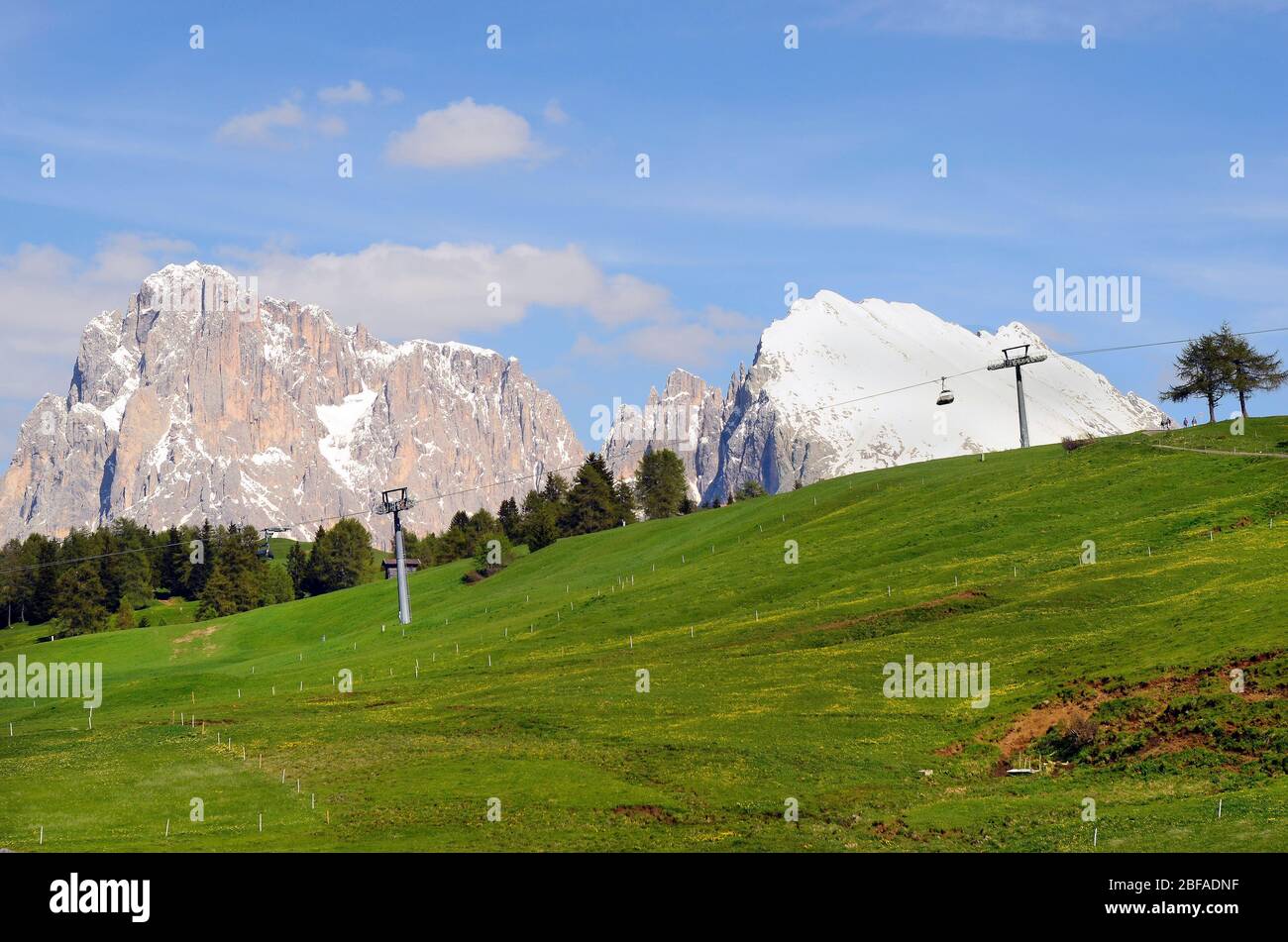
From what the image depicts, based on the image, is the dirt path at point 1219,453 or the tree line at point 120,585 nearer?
the dirt path at point 1219,453

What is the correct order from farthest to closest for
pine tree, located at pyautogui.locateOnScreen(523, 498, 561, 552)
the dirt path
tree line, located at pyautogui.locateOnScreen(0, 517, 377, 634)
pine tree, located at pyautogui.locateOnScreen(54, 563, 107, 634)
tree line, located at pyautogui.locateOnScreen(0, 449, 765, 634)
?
1. pine tree, located at pyautogui.locateOnScreen(54, 563, 107, 634)
2. tree line, located at pyautogui.locateOnScreen(0, 517, 377, 634)
3. tree line, located at pyautogui.locateOnScreen(0, 449, 765, 634)
4. pine tree, located at pyautogui.locateOnScreen(523, 498, 561, 552)
5. the dirt path

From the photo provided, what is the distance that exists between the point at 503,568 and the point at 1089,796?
102 m

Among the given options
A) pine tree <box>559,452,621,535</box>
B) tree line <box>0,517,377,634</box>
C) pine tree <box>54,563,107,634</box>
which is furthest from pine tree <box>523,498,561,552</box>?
pine tree <box>54,563,107,634</box>

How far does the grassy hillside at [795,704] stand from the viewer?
50.7 meters

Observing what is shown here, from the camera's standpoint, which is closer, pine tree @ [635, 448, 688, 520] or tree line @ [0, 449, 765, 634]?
tree line @ [0, 449, 765, 634]

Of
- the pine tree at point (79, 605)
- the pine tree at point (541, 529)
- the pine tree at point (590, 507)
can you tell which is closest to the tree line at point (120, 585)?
the pine tree at point (79, 605)

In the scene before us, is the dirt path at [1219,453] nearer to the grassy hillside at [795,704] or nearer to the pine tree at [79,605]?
the grassy hillside at [795,704]

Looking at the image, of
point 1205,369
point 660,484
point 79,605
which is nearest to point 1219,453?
point 1205,369

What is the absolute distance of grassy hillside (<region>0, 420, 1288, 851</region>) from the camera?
166ft

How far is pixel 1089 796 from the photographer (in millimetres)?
51781

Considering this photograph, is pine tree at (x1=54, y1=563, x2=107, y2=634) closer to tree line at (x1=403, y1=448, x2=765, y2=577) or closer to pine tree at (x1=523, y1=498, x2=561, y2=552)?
tree line at (x1=403, y1=448, x2=765, y2=577)

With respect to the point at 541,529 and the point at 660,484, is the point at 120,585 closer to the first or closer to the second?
the point at 541,529
